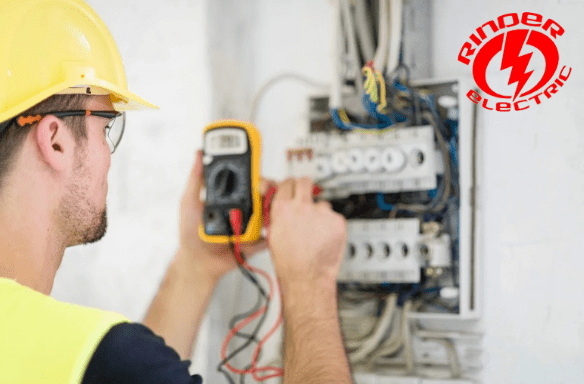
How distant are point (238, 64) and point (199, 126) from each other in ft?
0.63

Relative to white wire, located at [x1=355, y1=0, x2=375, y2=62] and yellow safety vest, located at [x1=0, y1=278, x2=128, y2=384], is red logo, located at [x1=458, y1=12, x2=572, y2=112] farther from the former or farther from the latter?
yellow safety vest, located at [x1=0, y1=278, x2=128, y2=384]

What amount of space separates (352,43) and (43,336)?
0.83m

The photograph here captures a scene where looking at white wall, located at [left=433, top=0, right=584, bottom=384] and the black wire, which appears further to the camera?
the black wire

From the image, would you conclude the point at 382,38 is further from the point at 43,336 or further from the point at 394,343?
the point at 43,336

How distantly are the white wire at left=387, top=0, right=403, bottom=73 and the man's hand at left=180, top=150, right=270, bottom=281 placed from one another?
1.52 feet

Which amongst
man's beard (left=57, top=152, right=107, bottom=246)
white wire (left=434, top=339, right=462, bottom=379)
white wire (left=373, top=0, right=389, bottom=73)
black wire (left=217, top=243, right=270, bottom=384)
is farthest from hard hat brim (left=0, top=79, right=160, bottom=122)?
white wire (left=434, top=339, right=462, bottom=379)

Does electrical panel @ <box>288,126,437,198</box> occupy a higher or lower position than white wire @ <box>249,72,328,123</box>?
lower

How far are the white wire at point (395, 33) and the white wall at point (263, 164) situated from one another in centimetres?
8

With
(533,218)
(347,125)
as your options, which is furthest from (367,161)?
(533,218)

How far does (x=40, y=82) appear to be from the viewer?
2.84ft

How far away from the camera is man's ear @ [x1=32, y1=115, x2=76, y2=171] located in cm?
85

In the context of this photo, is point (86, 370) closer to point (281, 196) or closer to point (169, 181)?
point (281, 196)

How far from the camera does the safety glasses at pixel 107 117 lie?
854 millimetres

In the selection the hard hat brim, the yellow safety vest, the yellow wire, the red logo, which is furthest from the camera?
the yellow wire
